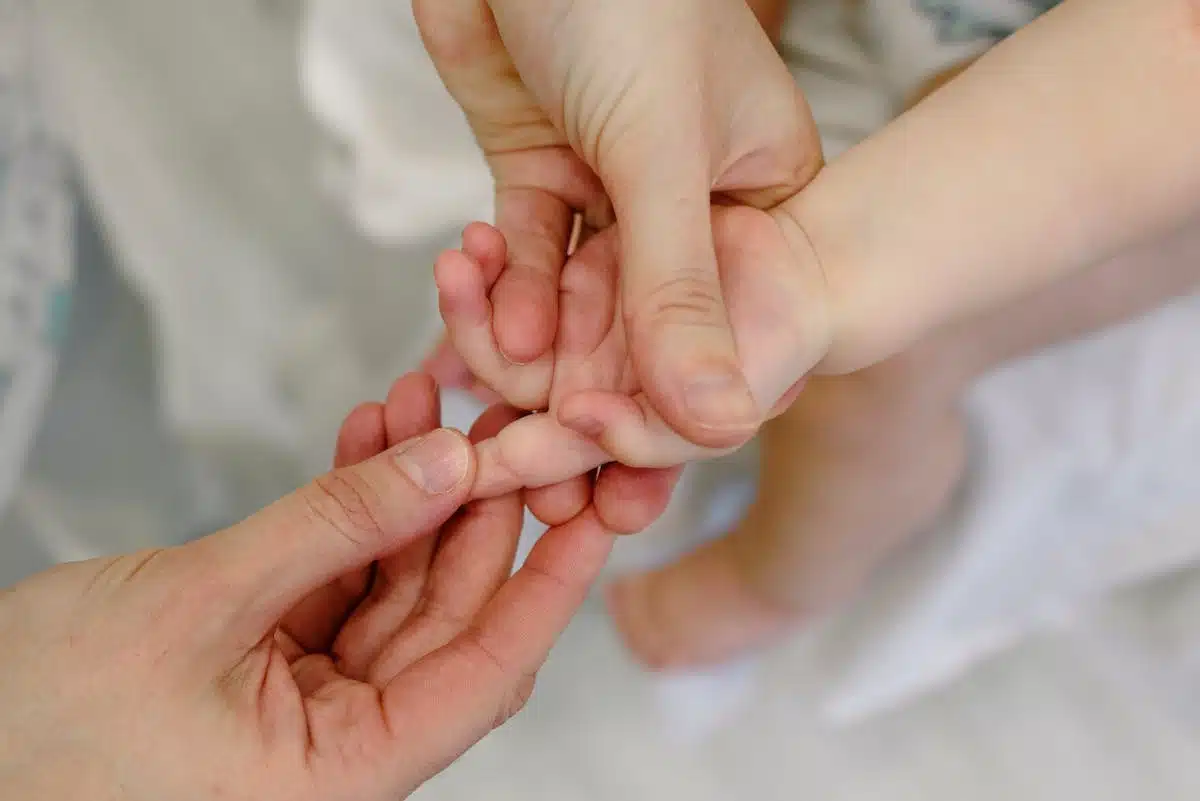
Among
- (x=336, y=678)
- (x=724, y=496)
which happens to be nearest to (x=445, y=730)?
(x=336, y=678)

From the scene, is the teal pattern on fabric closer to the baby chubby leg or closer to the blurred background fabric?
the baby chubby leg

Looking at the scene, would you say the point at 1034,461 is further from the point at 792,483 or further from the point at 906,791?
the point at 906,791

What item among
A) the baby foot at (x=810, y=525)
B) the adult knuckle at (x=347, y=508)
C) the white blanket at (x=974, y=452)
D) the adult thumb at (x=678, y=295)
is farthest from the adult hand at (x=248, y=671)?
the white blanket at (x=974, y=452)

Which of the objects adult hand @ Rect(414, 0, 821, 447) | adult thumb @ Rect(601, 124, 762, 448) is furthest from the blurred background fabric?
adult thumb @ Rect(601, 124, 762, 448)

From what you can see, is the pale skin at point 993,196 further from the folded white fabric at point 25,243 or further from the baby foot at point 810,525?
the folded white fabric at point 25,243

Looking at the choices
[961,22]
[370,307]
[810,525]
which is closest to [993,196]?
[961,22]
